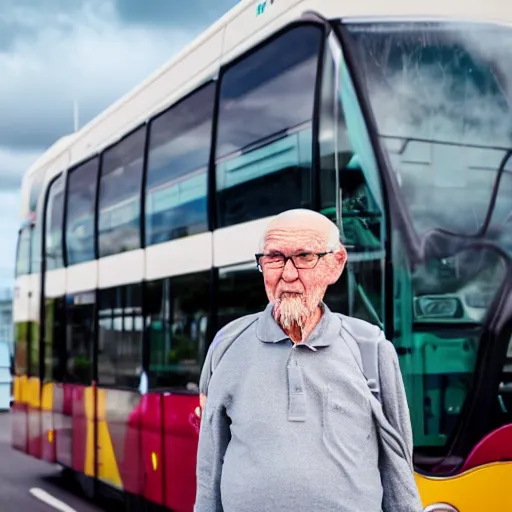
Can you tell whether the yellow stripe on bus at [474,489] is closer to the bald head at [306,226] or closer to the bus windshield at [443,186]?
the bus windshield at [443,186]

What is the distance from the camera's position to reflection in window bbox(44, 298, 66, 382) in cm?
906

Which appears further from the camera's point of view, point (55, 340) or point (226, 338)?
point (55, 340)

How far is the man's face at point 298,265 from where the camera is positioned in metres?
2.55

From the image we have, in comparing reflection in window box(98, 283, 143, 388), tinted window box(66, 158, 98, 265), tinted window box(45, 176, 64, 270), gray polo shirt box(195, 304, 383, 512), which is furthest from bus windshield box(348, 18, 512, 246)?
tinted window box(45, 176, 64, 270)

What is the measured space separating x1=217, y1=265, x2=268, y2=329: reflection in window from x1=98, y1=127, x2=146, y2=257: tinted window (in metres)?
1.49

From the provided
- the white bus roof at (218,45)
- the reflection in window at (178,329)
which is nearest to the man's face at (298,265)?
the white bus roof at (218,45)

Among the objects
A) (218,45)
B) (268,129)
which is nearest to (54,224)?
(218,45)

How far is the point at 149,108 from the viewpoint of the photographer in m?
6.80

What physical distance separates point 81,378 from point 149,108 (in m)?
2.74

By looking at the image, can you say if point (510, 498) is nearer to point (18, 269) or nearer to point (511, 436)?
point (511, 436)

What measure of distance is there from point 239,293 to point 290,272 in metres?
2.72

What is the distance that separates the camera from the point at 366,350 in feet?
8.21

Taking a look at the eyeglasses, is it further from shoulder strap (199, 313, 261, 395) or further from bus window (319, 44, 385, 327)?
bus window (319, 44, 385, 327)

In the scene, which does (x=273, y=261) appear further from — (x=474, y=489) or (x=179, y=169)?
(x=179, y=169)
